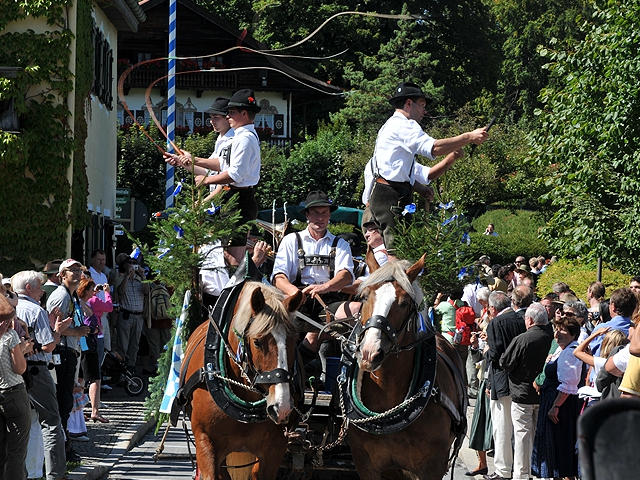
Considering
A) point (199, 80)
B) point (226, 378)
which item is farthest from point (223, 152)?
point (199, 80)

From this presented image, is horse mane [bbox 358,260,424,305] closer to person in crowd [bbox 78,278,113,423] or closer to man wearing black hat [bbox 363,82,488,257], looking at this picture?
man wearing black hat [bbox 363,82,488,257]

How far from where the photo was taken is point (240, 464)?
6598 mm

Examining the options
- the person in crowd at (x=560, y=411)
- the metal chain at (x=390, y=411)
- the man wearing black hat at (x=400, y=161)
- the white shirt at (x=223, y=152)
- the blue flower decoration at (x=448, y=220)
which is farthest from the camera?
the person in crowd at (x=560, y=411)

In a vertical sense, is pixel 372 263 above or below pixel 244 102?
below

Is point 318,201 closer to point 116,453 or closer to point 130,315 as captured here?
point 116,453

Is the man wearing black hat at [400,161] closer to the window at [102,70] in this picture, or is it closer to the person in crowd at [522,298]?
the person in crowd at [522,298]

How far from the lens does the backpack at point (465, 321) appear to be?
15312 mm

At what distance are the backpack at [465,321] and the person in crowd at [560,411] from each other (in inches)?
228

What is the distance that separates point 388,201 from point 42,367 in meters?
3.44

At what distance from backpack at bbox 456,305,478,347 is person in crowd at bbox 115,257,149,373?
561 centimetres

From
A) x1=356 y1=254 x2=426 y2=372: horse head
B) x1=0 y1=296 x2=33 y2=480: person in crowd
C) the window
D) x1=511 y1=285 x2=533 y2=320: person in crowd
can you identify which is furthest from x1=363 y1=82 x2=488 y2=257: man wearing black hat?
the window

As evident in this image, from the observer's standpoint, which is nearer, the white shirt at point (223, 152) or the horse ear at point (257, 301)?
the horse ear at point (257, 301)

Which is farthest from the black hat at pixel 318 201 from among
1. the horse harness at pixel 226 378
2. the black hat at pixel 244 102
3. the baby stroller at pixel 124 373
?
the baby stroller at pixel 124 373

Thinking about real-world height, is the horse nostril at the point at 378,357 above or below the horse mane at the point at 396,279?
below
